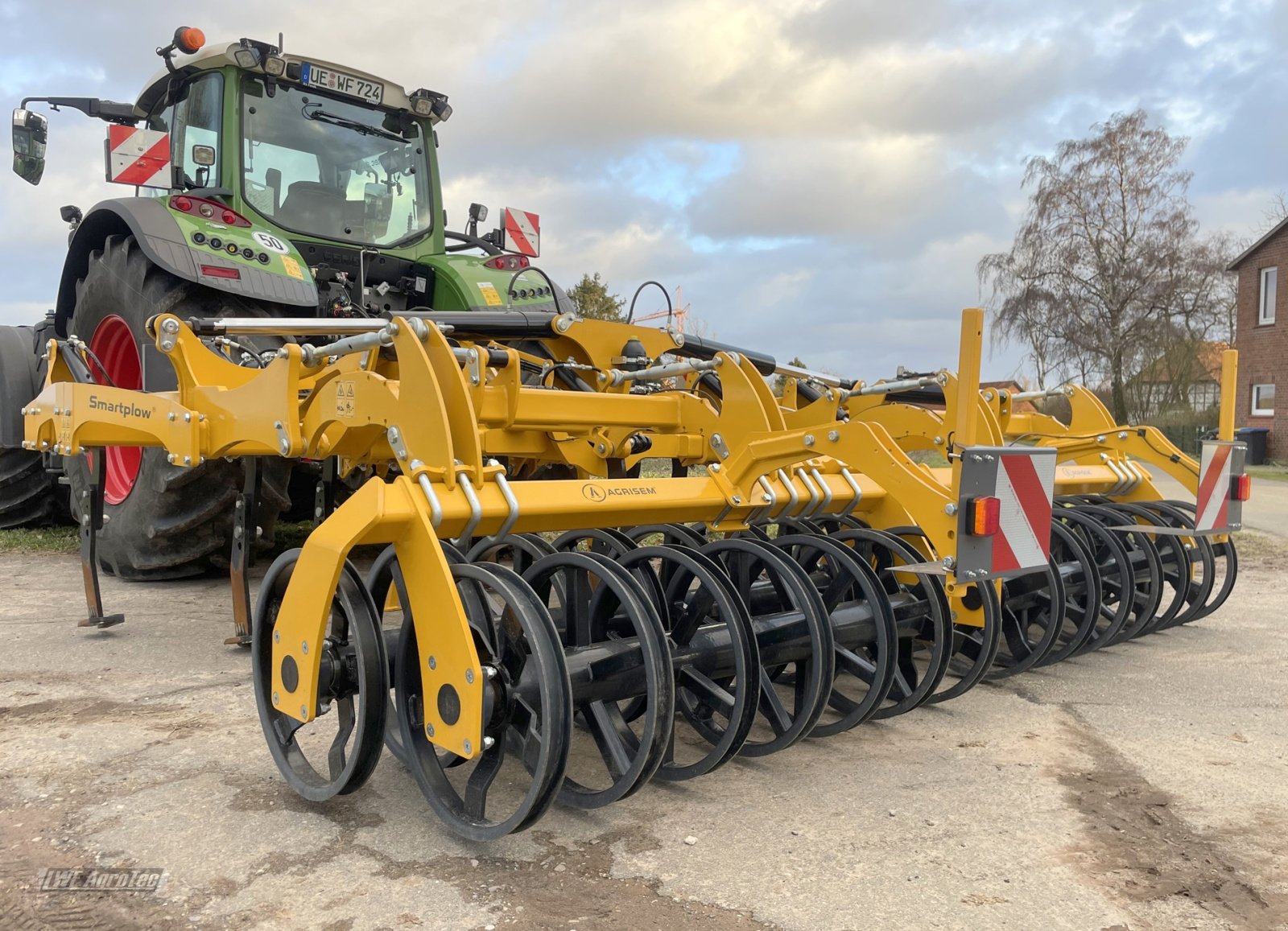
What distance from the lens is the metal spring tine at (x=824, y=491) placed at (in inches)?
134

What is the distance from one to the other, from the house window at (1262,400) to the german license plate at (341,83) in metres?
23.0

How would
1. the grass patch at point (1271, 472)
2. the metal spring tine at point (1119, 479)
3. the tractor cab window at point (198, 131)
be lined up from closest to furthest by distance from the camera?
the metal spring tine at point (1119, 479)
the tractor cab window at point (198, 131)
the grass patch at point (1271, 472)

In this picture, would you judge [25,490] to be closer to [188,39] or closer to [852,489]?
[188,39]

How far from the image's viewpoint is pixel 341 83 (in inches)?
223

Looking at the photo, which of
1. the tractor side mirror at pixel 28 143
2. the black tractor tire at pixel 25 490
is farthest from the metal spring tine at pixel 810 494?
the black tractor tire at pixel 25 490

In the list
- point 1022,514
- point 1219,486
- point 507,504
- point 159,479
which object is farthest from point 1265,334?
point 507,504

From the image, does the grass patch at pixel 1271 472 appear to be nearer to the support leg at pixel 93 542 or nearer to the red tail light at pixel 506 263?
the red tail light at pixel 506 263

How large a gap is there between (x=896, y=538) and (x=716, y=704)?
0.95m

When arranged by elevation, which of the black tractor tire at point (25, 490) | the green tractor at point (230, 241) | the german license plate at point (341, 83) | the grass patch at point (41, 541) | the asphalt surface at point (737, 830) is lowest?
the asphalt surface at point (737, 830)

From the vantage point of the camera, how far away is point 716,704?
2.87m

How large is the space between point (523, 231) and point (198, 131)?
74.1 inches

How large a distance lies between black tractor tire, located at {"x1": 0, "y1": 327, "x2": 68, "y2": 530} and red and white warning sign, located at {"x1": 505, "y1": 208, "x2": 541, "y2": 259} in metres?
2.76

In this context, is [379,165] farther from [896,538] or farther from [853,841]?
[853,841]

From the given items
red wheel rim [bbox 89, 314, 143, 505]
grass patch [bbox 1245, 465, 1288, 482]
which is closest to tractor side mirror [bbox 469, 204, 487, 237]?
red wheel rim [bbox 89, 314, 143, 505]
